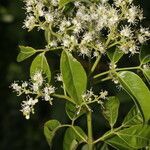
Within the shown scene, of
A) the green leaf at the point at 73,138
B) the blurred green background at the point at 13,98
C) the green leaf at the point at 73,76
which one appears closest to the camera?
the green leaf at the point at 73,76

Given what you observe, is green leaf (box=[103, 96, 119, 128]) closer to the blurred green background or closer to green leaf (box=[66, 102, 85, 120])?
green leaf (box=[66, 102, 85, 120])

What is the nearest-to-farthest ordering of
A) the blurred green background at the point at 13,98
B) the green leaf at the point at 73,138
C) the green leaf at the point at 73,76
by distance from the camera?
the green leaf at the point at 73,76
the green leaf at the point at 73,138
the blurred green background at the point at 13,98

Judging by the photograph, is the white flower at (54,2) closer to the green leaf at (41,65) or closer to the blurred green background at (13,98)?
the green leaf at (41,65)

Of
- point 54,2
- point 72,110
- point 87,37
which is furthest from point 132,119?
point 54,2

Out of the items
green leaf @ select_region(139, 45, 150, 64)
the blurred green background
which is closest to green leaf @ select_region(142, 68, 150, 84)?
green leaf @ select_region(139, 45, 150, 64)

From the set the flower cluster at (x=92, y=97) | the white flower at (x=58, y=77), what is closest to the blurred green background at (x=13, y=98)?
the white flower at (x=58, y=77)

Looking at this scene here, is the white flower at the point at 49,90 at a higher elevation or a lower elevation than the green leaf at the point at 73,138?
higher

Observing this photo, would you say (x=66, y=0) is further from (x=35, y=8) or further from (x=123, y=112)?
(x=123, y=112)
